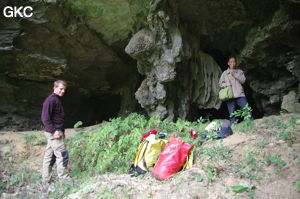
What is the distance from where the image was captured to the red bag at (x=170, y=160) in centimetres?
348

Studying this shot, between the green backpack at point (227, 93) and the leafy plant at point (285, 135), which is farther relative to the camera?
the green backpack at point (227, 93)

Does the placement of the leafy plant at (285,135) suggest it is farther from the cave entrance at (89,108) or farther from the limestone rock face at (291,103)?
the cave entrance at (89,108)

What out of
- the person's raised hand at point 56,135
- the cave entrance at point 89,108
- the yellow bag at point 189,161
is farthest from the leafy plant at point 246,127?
the cave entrance at point 89,108

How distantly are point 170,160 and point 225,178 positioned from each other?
A: 0.77 m

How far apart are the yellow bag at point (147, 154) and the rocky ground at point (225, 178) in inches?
7.2

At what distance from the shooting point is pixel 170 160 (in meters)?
3.52

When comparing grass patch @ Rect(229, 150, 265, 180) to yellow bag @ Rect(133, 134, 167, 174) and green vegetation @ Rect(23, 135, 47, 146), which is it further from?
green vegetation @ Rect(23, 135, 47, 146)

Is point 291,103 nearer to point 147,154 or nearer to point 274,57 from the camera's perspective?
point 274,57

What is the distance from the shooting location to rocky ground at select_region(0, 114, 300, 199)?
2.91 metres

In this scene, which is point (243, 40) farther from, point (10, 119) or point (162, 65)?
point (10, 119)

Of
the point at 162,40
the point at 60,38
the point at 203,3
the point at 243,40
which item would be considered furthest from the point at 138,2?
the point at 243,40

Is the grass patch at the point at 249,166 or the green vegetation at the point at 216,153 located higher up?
the green vegetation at the point at 216,153

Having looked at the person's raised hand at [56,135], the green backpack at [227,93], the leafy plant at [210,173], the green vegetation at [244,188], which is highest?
the green backpack at [227,93]

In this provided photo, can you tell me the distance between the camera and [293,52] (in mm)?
7805
